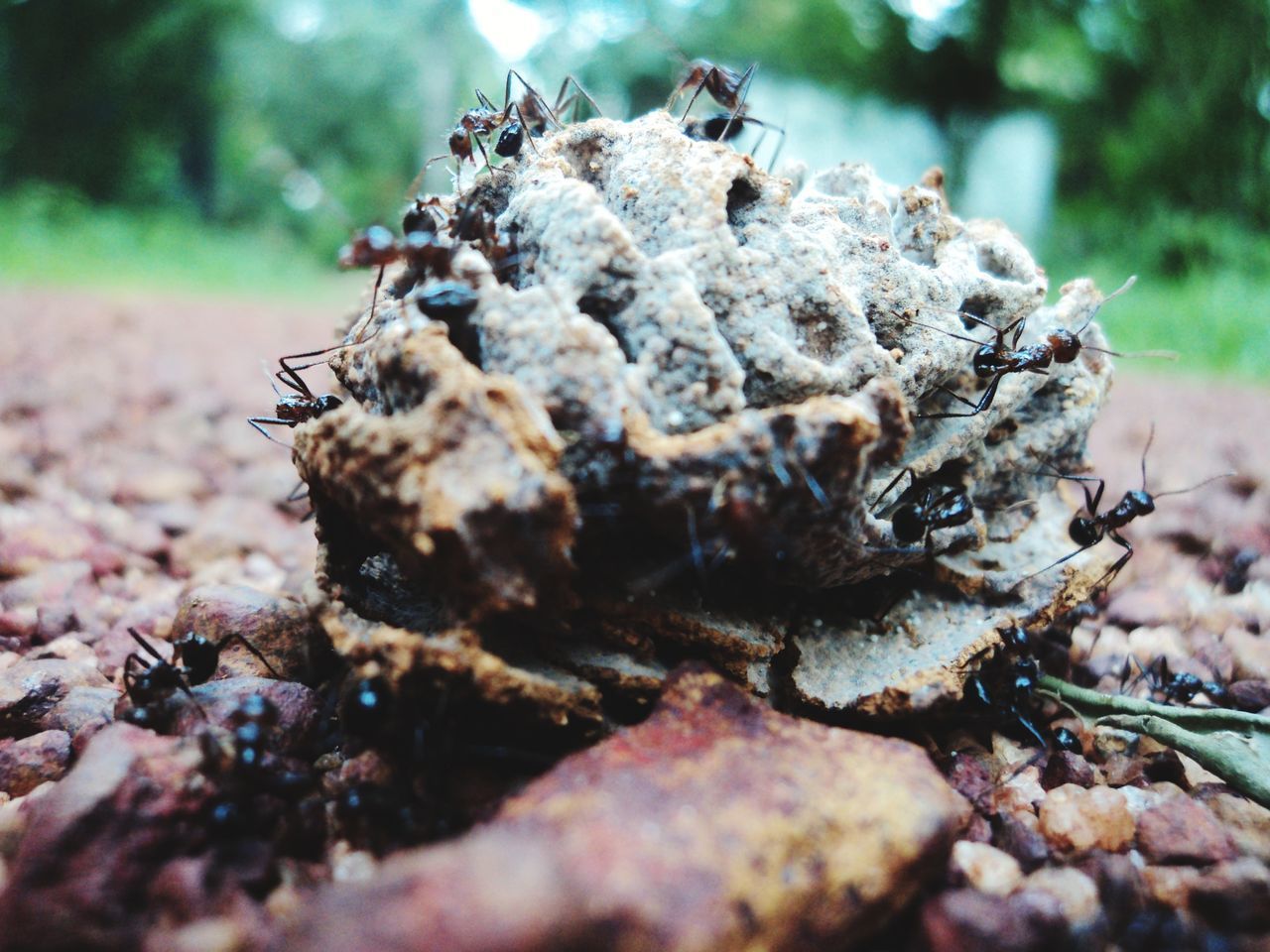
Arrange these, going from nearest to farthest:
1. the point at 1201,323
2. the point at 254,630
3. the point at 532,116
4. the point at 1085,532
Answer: the point at 254,630 < the point at 1085,532 < the point at 532,116 < the point at 1201,323

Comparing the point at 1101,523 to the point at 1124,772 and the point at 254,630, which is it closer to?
the point at 1124,772

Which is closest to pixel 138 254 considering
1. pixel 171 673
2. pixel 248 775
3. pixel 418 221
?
pixel 418 221

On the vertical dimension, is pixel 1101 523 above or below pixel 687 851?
above

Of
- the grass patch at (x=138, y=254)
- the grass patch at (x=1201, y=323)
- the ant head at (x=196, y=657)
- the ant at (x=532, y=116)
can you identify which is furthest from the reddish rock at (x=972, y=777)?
the grass patch at (x=138, y=254)

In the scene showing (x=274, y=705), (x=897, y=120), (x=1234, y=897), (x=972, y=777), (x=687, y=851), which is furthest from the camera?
(x=897, y=120)

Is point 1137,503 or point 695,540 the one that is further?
point 1137,503

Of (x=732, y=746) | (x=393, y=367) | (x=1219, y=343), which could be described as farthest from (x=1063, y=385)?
(x=1219, y=343)

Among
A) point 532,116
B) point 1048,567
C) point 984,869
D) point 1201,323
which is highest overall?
point 1201,323

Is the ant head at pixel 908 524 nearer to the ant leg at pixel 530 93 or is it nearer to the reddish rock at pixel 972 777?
the reddish rock at pixel 972 777
